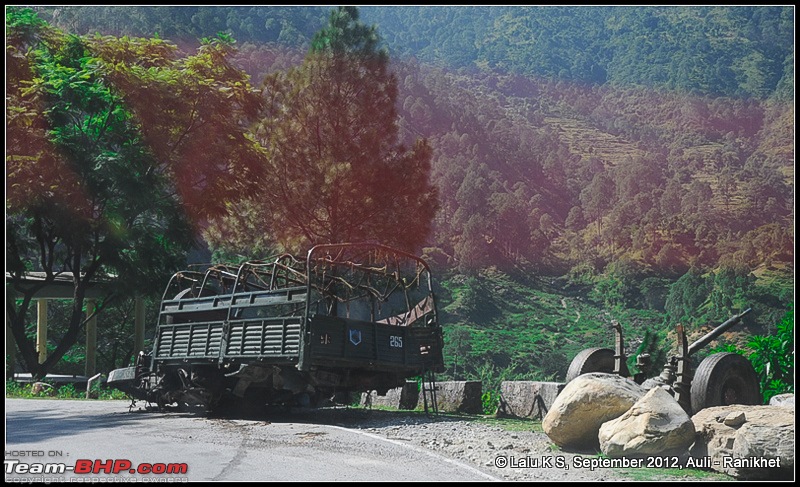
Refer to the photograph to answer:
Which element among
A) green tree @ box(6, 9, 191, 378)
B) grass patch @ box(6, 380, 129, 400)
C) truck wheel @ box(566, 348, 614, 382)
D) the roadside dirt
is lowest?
grass patch @ box(6, 380, 129, 400)

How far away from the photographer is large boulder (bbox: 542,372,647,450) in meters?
9.81

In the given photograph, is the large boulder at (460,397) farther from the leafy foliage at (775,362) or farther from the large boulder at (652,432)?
the large boulder at (652,432)

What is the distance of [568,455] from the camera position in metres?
9.70

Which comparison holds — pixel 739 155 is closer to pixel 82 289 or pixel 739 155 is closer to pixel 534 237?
pixel 534 237

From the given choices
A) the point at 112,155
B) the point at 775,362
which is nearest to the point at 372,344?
the point at 775,362

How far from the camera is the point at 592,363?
12727mm

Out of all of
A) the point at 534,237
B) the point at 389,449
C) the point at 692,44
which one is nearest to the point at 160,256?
the point at 389,449

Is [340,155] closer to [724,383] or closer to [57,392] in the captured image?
[57,392]

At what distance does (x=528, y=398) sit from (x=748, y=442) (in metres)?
6.53

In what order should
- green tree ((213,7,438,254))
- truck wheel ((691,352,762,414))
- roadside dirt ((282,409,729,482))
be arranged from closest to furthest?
roadside dirt ((282,409,729,482))
truck wheel ((691,352,762,414))
green tree ((213,7,438,254))

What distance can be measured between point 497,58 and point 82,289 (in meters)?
95.7

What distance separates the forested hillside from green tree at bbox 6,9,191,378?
6568 millimetres

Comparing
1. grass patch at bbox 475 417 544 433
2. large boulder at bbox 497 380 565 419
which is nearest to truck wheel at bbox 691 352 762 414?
grass patch at bbox 475 417 544 433

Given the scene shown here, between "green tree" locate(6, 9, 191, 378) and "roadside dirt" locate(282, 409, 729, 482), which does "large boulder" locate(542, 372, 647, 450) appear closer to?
"roadside dirt" locate(282, 409, 729, 482)
